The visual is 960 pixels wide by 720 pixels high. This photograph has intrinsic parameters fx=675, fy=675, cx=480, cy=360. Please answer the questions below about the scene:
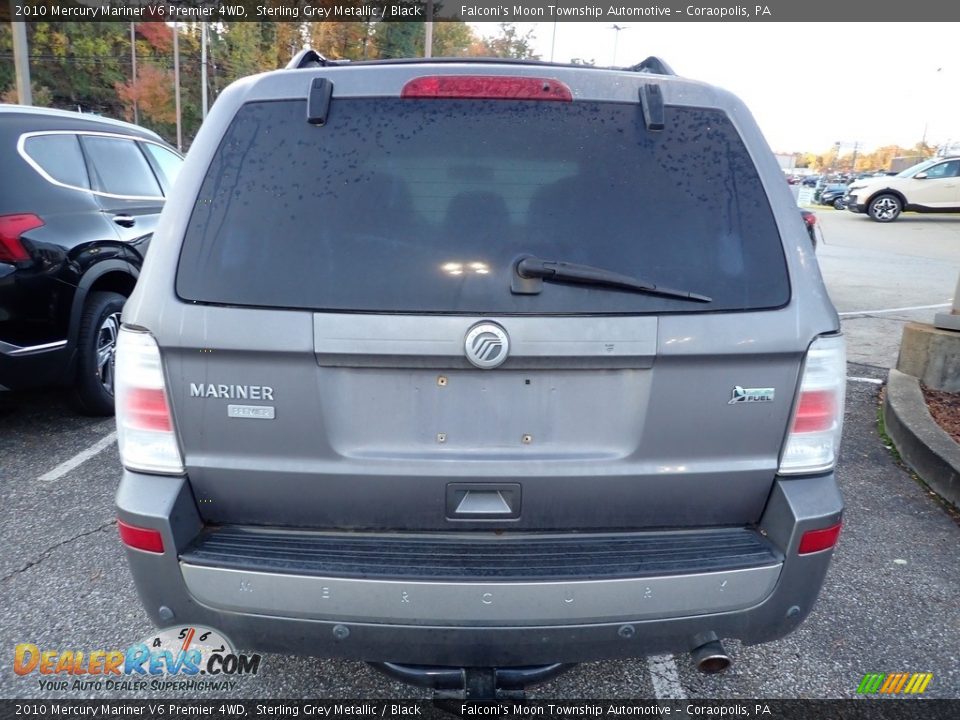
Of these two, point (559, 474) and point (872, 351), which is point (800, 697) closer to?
point (559, 474)

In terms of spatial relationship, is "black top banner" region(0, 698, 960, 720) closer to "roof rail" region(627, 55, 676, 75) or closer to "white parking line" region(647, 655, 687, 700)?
"white parking line" region(647, 655, 687, 700)

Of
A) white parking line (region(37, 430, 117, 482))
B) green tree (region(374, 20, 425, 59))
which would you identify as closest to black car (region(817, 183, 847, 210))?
green tree (region(374, 20, 425, 59))

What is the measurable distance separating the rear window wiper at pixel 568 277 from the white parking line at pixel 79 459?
347cm

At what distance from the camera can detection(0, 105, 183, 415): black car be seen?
13.1 feet

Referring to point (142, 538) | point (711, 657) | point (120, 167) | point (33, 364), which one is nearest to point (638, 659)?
point (711, 657)

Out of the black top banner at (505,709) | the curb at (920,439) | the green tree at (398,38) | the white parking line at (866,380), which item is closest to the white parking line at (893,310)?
the white parking line at (866,380)

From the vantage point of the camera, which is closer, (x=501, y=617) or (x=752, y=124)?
(x=501, y=617)

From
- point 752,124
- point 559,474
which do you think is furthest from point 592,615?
point 752,124

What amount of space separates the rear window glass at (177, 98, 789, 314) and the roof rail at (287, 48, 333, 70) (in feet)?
1.50

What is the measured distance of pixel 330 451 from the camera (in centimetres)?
183

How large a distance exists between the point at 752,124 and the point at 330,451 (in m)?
1.55

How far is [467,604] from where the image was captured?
1742 millimetres

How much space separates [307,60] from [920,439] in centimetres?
418

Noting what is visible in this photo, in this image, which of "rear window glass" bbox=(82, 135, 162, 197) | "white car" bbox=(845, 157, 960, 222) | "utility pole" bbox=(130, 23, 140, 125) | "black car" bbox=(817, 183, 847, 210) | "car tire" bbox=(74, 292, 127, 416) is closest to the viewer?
"car tire" bbox=(74, 292, 127, 416)
